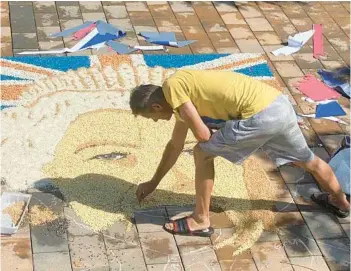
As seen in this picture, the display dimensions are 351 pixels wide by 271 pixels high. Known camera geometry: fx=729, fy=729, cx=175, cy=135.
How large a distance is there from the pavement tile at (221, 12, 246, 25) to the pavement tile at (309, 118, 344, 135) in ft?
5.99

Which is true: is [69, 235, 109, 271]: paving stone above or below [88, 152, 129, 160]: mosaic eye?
above

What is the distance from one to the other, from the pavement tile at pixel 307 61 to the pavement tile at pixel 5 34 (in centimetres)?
271

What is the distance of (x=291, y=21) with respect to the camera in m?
7.61

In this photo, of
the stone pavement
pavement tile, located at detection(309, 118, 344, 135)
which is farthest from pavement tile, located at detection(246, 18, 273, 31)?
pavement tile, located at detection(309, 118, 344, 135)


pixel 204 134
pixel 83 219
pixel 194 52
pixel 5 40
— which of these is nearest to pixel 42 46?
→ pixel 5 40

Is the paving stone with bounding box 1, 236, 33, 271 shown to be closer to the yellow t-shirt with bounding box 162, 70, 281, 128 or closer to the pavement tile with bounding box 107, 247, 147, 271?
the pavement tile with bounding box 107, 247, 147, 271

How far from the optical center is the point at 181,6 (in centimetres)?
766

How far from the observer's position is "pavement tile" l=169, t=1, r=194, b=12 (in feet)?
24.9

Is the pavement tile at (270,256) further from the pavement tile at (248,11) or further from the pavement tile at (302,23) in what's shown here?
the pavement tile at (248,11)

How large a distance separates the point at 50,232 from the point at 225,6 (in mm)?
3914

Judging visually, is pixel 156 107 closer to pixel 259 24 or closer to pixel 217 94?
pixel 217 94

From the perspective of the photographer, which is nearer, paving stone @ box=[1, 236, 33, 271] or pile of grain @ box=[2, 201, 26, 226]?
paving stone @ box=[1, 236, 33, 271]

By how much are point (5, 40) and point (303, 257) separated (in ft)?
11.9

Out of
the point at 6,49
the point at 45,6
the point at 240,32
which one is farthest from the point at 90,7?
the point at 240,32
